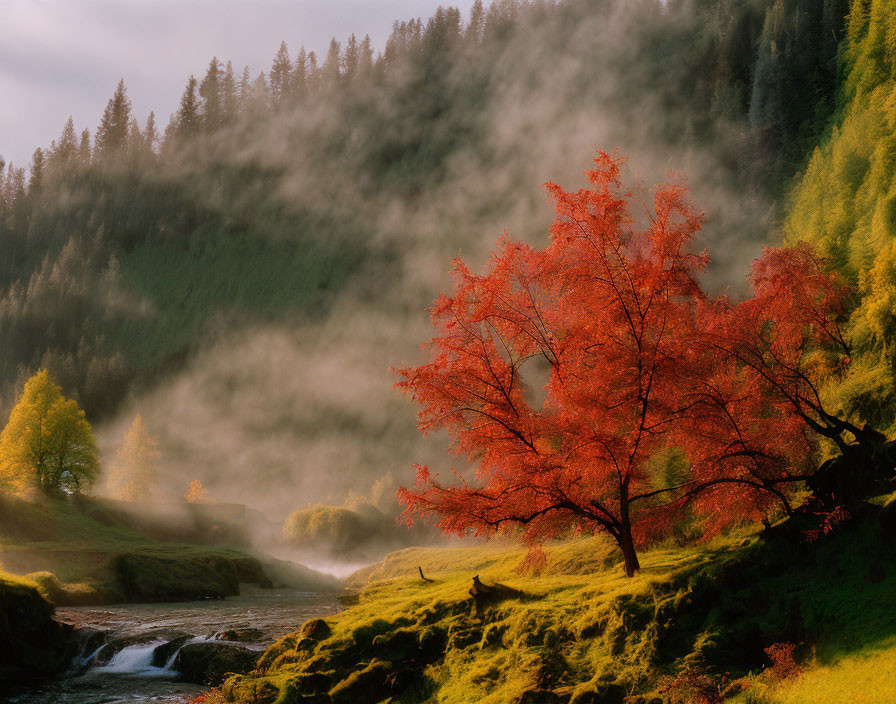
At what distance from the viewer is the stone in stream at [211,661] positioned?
23625mm

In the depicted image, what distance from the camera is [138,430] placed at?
263ft

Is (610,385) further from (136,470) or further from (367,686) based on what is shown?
(136,470)

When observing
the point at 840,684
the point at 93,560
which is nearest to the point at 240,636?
the point at 840,684

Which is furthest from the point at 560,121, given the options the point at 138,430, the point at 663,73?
the point at 138,430

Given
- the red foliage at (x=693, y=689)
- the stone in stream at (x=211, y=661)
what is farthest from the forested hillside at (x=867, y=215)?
the stone in stream at (x=211, y=661)

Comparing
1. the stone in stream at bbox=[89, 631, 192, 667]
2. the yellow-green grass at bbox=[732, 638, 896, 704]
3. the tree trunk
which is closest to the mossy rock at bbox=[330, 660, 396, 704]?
the tree trunk

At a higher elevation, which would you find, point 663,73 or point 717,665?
point 663,73

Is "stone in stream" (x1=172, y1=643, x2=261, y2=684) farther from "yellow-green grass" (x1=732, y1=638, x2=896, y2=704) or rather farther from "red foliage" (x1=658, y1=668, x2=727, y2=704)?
"yellow-green grass" (x1=732, y1=638, x2=896, y2=704)

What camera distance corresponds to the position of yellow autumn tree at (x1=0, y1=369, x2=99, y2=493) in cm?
6128

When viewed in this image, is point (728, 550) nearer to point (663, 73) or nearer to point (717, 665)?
point (717, 665)

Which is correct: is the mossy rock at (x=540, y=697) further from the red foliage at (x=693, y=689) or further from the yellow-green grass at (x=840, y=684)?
the yellow-green grass at (x=840, y=684)

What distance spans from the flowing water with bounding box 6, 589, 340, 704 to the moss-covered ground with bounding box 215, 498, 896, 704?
863cm

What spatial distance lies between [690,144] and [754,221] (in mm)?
43250

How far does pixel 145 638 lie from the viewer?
28125 millimetres
